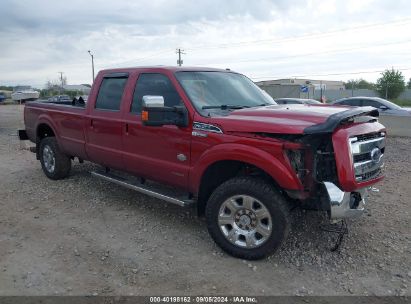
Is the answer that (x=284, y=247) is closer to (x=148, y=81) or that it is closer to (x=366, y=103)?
(x=148, y=81)

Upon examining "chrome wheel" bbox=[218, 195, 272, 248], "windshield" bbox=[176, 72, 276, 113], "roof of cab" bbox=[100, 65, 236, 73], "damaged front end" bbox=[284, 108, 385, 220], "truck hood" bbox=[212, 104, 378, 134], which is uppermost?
"roof of cab" bbox=[100, 65, 236, 73]

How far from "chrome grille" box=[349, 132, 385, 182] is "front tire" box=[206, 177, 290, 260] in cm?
76

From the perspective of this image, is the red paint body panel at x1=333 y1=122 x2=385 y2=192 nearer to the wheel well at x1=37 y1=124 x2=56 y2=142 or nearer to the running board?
the running board

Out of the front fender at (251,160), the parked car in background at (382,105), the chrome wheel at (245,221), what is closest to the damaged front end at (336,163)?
the front fender at (251,160)

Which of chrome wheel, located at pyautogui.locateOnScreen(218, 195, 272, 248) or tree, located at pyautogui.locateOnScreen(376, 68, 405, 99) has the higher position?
tree, located at pyautogui.locateOnScreen(376, 68, 405, 99)

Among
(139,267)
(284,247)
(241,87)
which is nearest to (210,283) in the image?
(139,267)

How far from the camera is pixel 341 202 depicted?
3.64 m

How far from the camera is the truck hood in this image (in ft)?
11.7

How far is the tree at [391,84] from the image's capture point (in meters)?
39.4

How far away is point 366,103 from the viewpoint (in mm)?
15602

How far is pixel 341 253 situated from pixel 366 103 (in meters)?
12.7

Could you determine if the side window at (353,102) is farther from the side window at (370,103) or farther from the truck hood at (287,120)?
the truck hood at (287,120)

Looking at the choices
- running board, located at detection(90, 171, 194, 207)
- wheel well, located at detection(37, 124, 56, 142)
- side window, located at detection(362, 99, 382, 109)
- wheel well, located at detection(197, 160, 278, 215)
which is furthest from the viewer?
side window, located at detection(362, 99, 382, 109)

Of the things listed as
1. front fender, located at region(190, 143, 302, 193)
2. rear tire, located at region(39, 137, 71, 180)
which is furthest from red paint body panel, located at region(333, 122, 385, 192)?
rear tire, located at region(39, 137, 71, 180)
